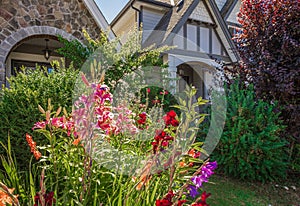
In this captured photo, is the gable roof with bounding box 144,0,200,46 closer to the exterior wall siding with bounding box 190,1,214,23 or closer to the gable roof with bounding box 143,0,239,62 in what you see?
the gable roof with bounding box 143,0,239,62

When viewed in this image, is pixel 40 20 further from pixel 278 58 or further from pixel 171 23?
pixel 278 58

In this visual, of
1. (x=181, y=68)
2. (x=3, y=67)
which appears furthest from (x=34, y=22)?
(x=181, y=68)

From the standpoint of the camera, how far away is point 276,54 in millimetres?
4469

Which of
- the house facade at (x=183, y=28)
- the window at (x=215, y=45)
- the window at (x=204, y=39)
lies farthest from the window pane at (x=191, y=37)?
the window at (x=215, y=45)

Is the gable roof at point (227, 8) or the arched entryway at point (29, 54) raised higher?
the gable roof at point (227, 8)

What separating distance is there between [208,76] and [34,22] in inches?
307

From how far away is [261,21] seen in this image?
4.66 m

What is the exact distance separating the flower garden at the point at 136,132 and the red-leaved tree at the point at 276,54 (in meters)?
0.02

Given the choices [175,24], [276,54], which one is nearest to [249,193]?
[276,54]

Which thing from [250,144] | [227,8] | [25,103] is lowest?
[250,144]

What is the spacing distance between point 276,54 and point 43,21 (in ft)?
16.5

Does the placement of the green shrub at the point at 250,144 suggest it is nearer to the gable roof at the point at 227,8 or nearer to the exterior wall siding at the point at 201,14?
the exterior wall siding at the point at 201,14

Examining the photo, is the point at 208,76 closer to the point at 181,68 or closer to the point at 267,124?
the point at 181,68

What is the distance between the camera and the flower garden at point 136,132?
64.0 inches
